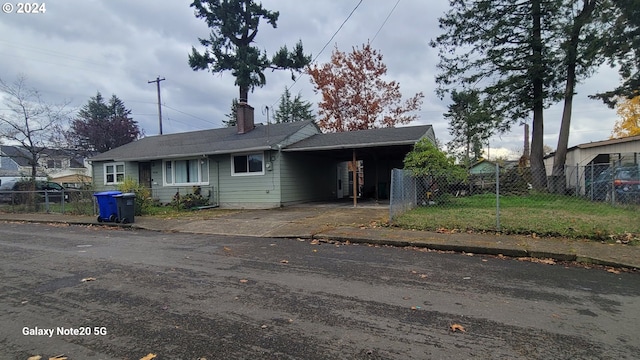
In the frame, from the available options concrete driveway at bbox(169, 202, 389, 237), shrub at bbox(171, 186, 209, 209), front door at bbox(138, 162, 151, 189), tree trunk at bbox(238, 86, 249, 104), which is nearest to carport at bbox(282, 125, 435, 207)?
concrete driveway at bbox(169, 202, 389, 237)

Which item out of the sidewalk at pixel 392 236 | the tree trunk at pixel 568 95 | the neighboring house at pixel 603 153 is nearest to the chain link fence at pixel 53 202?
the sidewalk at pixel 392 236

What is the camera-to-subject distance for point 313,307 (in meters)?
3.65

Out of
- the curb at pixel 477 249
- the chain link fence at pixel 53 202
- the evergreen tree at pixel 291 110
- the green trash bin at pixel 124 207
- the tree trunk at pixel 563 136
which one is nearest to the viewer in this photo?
the curb at pixel 477 249

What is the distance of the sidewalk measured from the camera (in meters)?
5.75

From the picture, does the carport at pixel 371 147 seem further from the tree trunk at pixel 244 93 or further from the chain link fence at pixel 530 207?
the tree trunk at pixel 244 93

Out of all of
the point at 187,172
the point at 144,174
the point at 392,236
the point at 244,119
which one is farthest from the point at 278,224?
the point at 144,174

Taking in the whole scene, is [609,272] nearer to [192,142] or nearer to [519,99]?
[519,99]

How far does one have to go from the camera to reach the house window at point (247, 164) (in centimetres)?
1481

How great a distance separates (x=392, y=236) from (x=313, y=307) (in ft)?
13.3

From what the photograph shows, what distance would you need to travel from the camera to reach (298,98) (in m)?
48.1

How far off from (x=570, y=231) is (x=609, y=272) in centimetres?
227

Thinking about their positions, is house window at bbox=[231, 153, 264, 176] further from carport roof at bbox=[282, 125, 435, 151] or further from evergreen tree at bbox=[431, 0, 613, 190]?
evergreen tree at bbox=[431, 0, 613, 190]

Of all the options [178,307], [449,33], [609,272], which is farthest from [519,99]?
[178,307]

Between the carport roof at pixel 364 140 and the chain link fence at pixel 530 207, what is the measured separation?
1.85 meters
